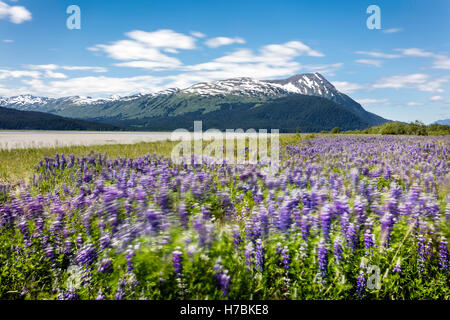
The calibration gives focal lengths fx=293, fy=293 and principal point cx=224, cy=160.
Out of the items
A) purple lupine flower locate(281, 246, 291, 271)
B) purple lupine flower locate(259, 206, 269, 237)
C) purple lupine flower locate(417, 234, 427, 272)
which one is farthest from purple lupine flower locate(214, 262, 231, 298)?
purple lupine flower locate(417, 234, 427, 272)

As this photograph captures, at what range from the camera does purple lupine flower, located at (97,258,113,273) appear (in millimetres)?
3186

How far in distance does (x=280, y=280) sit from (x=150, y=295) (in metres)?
1.43

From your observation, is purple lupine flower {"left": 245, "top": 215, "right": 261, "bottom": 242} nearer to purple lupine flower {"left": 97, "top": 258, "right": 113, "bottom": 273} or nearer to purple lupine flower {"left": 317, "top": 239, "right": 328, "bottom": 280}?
purple lupine flower {"left": 317, "top": 239, "right": 328, "bottom": 280}

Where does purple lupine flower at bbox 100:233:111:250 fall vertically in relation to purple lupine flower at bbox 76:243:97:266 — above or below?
above

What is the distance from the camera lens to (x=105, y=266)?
3.21m

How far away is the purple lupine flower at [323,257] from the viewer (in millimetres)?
3250

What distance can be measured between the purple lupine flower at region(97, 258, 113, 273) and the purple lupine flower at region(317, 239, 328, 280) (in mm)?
2321

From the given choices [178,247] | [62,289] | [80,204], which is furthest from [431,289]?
[80,204]

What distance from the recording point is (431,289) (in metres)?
3.22

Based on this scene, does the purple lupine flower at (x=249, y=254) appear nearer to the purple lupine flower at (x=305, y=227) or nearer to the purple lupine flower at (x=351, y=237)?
the purple lupine flower at (x=305, y=227)

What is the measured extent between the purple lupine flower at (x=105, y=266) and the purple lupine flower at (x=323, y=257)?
2.32 meters

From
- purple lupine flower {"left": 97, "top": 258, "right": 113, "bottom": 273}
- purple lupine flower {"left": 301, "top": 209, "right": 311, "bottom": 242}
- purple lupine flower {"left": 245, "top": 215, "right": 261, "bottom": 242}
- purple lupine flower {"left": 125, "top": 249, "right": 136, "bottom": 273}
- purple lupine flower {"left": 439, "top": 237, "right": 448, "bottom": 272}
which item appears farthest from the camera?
purple lupine flower {"left": 245, "top": 215, "right": 261, "bottom": 242}

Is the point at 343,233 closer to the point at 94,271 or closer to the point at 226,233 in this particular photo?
the point at 226,233

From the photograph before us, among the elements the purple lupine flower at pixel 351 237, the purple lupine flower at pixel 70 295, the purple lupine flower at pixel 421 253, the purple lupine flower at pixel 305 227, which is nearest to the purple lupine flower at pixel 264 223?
the purple lupine flower at pixel 305 227
